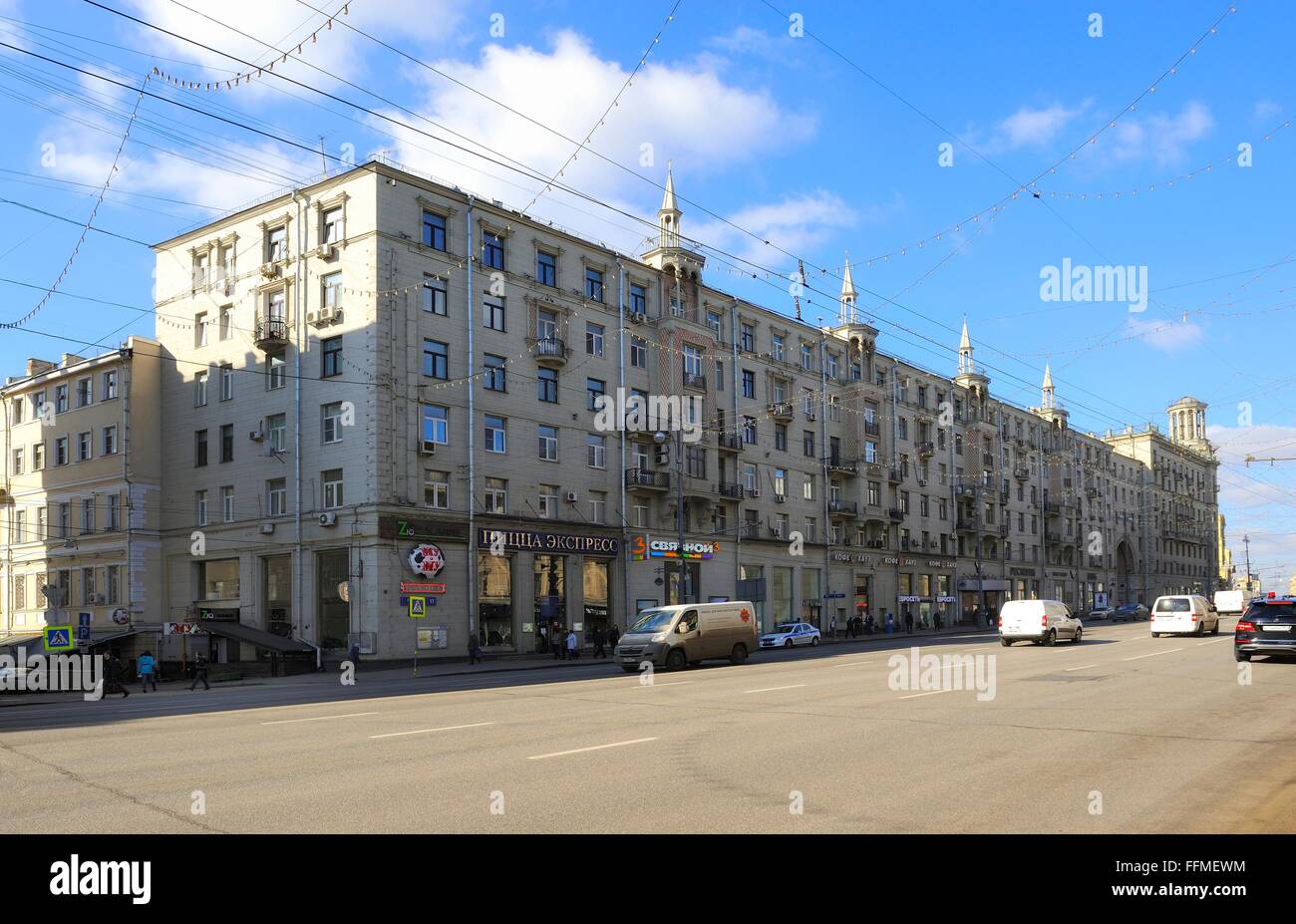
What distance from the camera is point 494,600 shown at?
44281 mm

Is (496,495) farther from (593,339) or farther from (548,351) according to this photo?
(593,339)

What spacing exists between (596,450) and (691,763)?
39798mm

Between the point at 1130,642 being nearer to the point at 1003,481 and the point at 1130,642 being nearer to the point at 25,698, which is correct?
A: the point at 25,698

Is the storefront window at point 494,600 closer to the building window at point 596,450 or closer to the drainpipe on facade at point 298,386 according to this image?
the drainpipe on facade at point 298,386

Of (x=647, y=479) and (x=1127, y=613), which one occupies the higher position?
(x=647, y=479)

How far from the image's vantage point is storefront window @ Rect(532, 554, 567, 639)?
46.2 meters

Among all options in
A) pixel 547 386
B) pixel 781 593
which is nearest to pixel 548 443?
pixel 547 386

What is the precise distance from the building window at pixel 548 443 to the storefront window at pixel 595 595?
523cm

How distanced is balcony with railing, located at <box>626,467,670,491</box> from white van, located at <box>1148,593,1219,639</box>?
75.1 feet

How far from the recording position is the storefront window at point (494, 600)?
43.7 meters
